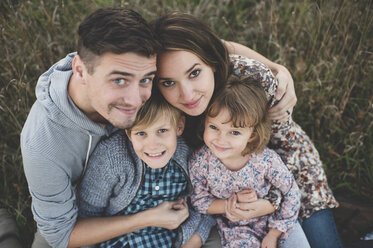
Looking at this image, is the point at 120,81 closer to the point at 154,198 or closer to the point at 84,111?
the point at 84,111

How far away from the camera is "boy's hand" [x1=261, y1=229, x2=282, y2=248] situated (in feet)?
7.22

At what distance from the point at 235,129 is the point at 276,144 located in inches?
21.3

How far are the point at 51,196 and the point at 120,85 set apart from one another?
32.1 inches

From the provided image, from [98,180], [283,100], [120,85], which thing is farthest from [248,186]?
[120,85]

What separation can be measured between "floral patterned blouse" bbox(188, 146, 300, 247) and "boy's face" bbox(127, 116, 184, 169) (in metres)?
0.32

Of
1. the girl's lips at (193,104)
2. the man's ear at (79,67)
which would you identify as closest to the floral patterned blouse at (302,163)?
the girl's lips at (193,104)

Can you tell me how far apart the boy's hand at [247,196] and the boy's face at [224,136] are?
0.30m

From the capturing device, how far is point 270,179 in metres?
2.17

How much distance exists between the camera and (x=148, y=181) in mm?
2158

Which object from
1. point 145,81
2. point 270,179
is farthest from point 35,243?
point 270,179

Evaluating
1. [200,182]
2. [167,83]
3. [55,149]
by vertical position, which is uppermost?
[167,83]

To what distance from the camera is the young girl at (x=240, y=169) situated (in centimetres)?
203

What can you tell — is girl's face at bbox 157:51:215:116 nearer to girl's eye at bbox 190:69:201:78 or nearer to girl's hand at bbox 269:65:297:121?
girl's eye at bbox 190:69:201:78

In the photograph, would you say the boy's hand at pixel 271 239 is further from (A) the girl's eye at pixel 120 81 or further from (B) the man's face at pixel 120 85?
(A) the girl's eye at pixel 120 81
